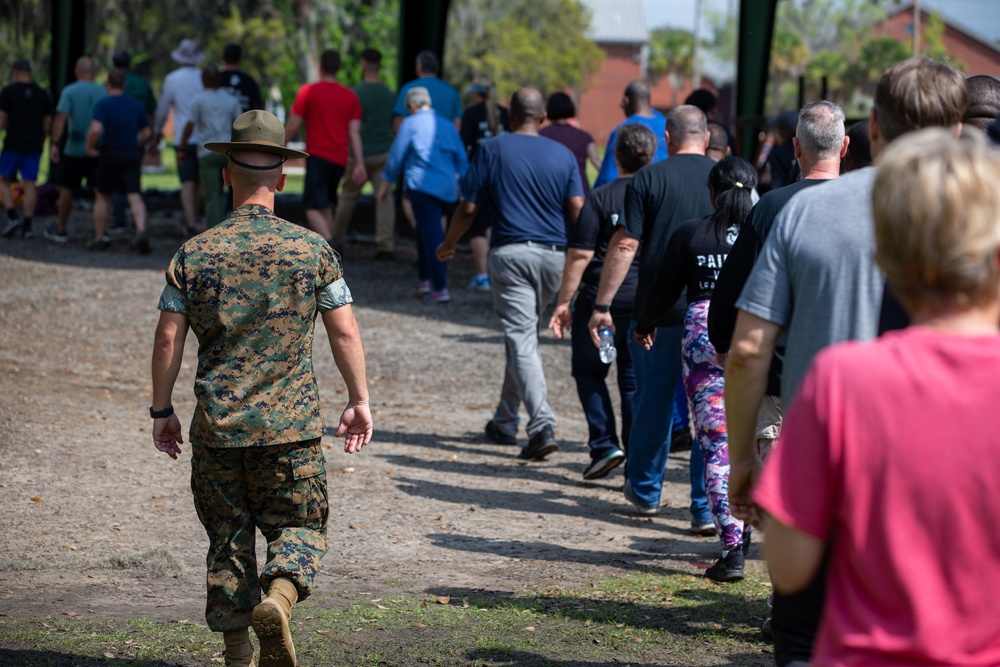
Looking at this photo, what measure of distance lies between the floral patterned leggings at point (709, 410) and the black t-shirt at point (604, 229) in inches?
57.6

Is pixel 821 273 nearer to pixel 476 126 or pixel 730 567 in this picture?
pixel 730 567

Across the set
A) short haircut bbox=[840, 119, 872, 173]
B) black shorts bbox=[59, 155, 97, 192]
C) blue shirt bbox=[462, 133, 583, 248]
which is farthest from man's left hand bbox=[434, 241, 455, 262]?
black shorts bbox=[59, 155, 97, 192]

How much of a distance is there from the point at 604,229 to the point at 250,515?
3.60 metres

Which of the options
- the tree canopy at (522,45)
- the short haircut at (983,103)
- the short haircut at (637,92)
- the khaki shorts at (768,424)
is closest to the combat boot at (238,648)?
the khaki shorts at (768,424)

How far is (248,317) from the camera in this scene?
13.7 feet

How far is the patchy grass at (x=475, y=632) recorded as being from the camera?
4.63m

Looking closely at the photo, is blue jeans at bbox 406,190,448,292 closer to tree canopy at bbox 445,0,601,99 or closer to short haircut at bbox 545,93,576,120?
short haircut at bbox 545,93,576,120

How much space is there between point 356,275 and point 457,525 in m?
8.40

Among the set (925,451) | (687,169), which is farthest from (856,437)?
(687,169)

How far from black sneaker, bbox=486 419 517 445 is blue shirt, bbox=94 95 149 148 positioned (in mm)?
7633

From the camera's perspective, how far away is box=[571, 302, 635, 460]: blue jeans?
25.1ft

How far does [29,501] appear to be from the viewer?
21.7 ft

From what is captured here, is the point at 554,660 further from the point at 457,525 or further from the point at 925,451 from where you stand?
the point at 925,451

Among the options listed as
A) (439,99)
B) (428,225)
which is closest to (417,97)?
(428,225)
